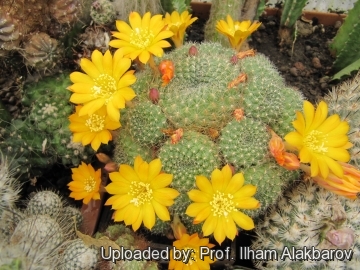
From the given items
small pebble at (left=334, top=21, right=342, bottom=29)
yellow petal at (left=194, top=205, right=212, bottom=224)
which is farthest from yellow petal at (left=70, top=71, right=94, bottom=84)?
small pebble at (left=334, top=21, right=342, bottom=29)

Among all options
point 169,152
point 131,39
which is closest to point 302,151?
point 169,152

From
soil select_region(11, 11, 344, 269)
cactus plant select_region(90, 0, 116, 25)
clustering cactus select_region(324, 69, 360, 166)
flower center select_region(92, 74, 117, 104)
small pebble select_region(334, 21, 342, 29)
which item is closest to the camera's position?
flower center select_region(92, 74, 117, 104)

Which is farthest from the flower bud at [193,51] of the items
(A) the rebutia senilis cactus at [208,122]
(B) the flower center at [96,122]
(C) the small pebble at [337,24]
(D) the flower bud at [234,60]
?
(C) the small pebble at [337,24]

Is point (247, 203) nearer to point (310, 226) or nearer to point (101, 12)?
point (310, 226)

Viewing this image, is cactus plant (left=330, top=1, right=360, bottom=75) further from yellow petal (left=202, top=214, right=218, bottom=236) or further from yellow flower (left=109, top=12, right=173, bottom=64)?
yellow petal (left=202, top=214, right=218, bottom=236)

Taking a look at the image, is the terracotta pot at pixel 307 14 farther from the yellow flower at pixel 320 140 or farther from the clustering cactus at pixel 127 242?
the clustering cactus at pixel 127 242

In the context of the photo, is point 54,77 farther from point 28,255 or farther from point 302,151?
point 302,151
